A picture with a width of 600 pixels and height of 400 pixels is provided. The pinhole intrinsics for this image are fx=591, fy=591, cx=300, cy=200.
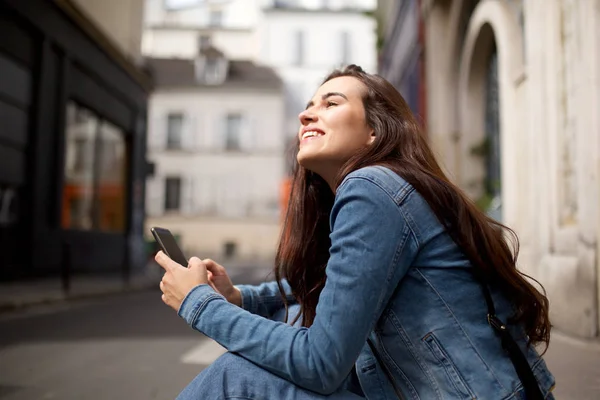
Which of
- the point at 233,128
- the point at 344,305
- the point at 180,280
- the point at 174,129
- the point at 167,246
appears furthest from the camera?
the point at 174,129

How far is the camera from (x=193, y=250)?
33.2 m

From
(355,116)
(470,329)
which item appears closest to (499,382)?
(470,329)

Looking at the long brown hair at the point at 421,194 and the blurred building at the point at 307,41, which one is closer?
the long brown hair at the point at 421,194

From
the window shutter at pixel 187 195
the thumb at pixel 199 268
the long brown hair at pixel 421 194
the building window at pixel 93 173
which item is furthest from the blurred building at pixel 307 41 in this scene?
the thumb at pixel 199 268

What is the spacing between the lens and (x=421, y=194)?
5.03 ft

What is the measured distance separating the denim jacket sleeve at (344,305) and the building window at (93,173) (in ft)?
39.9

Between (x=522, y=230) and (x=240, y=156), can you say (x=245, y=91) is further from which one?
(x=522, y=230)

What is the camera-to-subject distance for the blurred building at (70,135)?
35.5 ft

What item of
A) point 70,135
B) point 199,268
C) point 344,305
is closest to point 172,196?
point 70,135

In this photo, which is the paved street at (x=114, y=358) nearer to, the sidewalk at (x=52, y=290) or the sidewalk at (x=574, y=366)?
the sidewalk at (x=574, y=366)

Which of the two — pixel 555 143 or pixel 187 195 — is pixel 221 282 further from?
pixel 187 195

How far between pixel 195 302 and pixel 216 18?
40432mm

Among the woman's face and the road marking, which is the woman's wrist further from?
the road marking

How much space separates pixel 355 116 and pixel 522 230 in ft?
15.4
